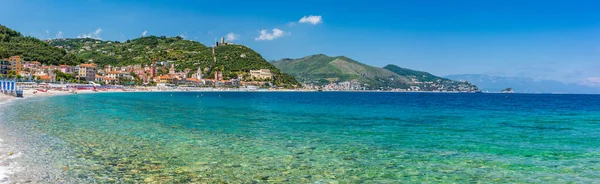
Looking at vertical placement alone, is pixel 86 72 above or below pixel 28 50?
below

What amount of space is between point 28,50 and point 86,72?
2845 cm

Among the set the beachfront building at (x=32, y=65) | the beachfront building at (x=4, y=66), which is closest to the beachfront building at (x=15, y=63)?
the beachfront building at (x=4, y=66)

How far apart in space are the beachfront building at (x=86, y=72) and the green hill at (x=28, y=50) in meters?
12.6

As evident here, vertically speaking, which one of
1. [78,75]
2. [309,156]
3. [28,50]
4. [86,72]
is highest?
[28,50]

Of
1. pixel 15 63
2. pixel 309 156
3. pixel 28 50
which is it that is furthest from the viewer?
pixel 28 50

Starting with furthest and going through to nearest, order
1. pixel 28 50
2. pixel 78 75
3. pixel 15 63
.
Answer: pixel 28 50
pixel 78 75
pixel 15 63

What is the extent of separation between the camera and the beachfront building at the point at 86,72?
487 ft

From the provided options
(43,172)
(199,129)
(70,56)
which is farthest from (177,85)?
(43,172)

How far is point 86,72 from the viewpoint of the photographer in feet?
493

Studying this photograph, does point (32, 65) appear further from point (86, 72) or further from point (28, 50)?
point (28, 50)

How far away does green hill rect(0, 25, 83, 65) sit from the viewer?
491 ft

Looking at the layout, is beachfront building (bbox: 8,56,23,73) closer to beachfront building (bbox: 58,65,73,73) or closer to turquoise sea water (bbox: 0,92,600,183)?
beachfront building (bbox: 58,65,73,73)

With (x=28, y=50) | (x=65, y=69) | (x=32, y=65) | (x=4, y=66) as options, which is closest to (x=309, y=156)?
(x=4, y=66)

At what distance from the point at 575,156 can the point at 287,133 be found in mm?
13776
